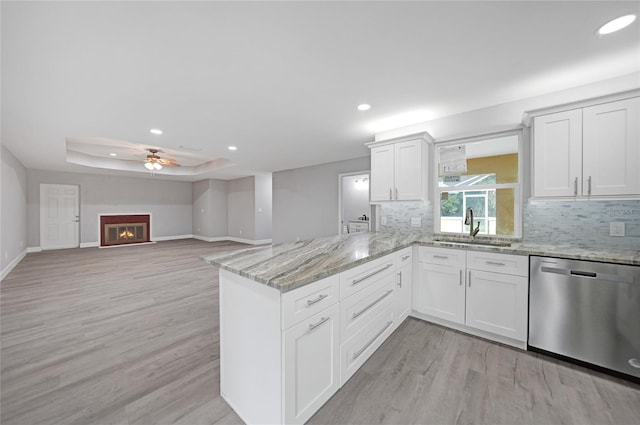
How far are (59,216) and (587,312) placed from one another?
11256 millimetres

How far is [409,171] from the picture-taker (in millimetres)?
3115

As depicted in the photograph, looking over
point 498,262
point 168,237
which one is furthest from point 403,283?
point 168,237

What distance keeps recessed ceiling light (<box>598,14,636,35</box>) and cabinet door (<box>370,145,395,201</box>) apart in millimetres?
1889

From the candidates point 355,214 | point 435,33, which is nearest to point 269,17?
point 435,33

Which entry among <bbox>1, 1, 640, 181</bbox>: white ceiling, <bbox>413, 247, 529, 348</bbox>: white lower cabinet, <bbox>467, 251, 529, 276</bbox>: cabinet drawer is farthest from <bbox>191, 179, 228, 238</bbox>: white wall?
<bbox>467, 251, 529, 276</bbox>: cabinet drawer

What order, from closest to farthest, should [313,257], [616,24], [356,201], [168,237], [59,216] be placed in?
[616,24] → [313,257] → [59,216] → [356,201] → [168,237]

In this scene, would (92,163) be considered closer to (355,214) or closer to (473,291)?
(355,214)

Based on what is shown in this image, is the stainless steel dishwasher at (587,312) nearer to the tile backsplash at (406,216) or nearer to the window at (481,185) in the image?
the window at (481,185)

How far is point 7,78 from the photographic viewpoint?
7.00 ft

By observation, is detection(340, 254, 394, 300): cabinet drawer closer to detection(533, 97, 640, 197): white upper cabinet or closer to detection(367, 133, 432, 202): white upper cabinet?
detection(367, 133, 432, 202): white upper cabinet

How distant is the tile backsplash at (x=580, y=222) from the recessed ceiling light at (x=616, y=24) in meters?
1.45

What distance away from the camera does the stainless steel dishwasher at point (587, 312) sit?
71.4 inches

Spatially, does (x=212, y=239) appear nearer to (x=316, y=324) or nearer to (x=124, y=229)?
(x=124, y=229)

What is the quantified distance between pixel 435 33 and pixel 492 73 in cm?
90
